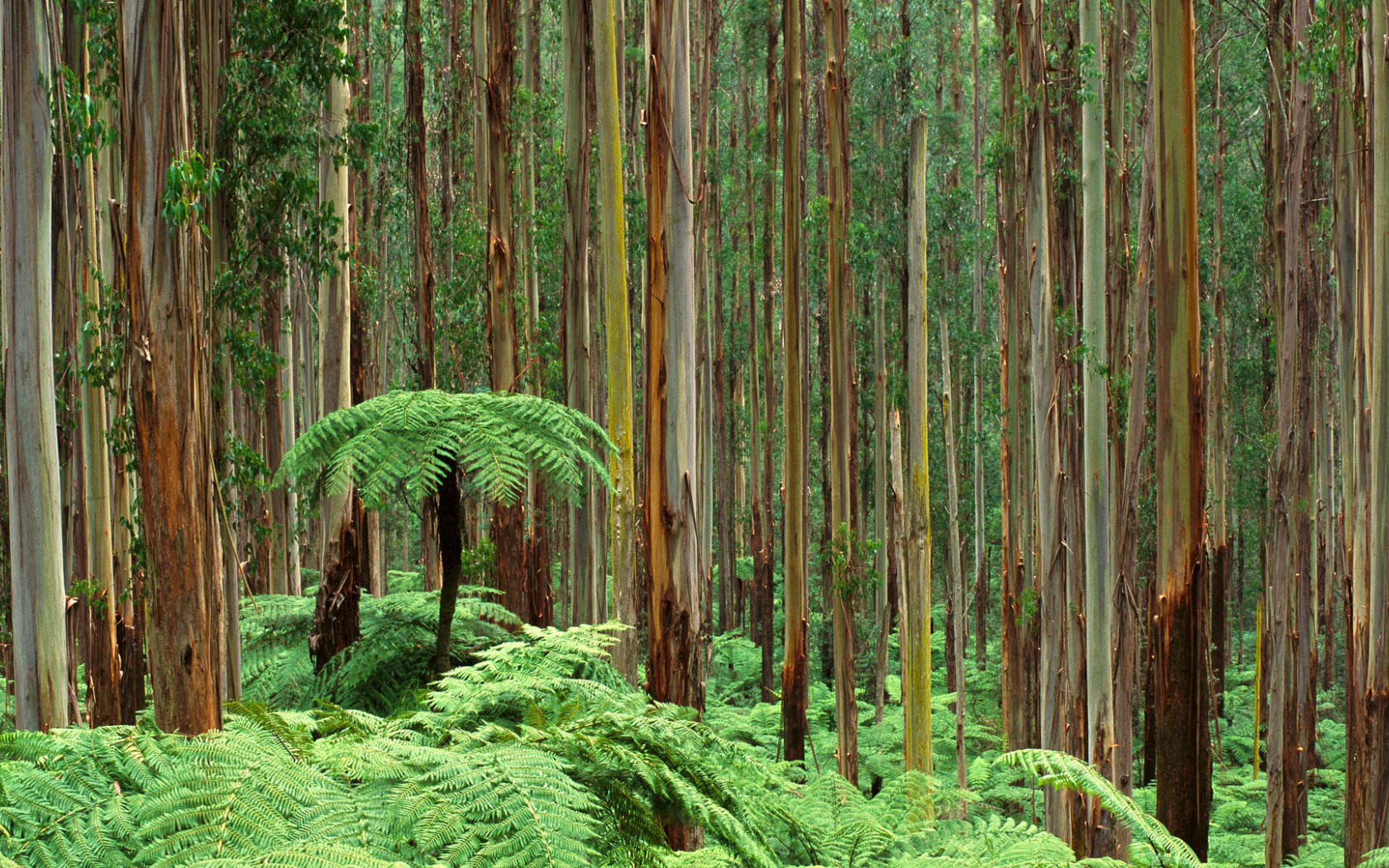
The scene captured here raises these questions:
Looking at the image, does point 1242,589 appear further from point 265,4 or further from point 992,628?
point 265,4

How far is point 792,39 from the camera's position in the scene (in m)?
8.18

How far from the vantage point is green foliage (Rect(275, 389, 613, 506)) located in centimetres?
297

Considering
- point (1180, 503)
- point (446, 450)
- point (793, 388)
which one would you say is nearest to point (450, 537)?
point (446, 450)

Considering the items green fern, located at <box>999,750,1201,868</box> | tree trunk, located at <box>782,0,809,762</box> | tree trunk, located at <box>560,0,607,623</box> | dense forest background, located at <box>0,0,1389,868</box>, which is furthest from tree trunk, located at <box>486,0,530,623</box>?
green fern, located at <box>999,750,1201,868</box>

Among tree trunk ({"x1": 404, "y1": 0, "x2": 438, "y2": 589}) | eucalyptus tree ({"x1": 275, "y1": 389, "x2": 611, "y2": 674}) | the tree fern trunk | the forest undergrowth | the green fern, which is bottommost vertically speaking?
the green fern

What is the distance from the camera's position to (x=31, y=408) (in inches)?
174

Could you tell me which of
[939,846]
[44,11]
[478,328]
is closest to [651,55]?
[44,11]

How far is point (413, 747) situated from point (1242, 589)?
75.8ft

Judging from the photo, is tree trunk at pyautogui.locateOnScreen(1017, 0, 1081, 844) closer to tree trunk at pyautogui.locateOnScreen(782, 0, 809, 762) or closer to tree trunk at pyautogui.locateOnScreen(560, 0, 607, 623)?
tree trunk at pyautogui.locateOnScreen(782, 0, 809, 762)

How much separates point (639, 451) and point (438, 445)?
34.7ft

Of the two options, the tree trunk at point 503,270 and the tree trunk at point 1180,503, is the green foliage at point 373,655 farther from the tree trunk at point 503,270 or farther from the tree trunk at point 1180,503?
the tree trunk at point 1180,503

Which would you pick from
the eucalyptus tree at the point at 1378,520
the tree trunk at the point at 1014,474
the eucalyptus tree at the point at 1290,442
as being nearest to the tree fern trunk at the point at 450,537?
the eucalyptus tree at the point at 1378,520

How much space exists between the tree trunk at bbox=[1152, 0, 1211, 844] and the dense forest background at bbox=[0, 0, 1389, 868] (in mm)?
19

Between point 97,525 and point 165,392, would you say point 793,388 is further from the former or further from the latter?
point 165,392
